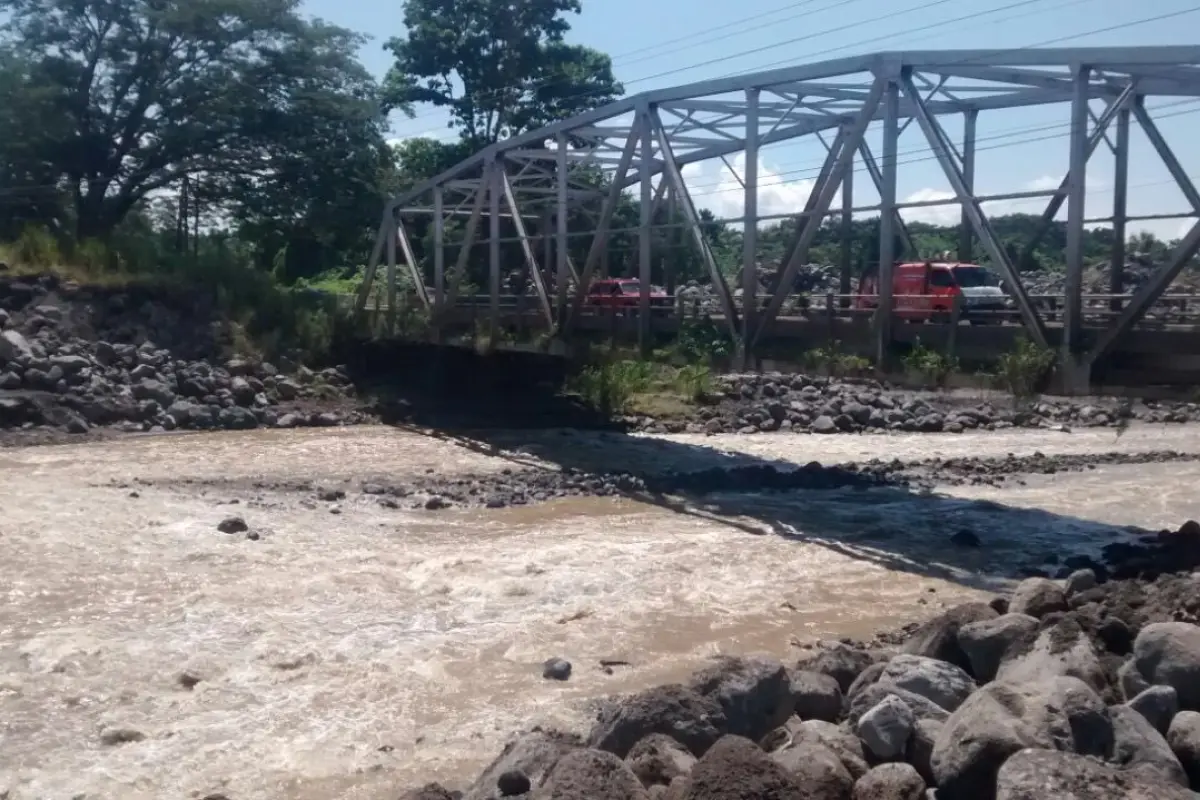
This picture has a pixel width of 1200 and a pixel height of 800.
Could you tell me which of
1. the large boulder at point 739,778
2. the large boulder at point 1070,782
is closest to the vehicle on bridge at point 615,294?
the large boulder at point 739,778

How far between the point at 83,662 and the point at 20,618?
5.63 ft

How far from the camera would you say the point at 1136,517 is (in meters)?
19.1

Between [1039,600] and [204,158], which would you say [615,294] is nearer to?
[204,158]

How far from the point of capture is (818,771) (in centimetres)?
666

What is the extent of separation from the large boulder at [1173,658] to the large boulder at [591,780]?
382 centimetres

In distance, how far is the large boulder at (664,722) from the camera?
765cm

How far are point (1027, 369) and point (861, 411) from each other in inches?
575

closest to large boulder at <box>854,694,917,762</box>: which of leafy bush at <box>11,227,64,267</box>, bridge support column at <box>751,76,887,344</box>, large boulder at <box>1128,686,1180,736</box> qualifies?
large boulder at <box>1128,686,1180,736</box>

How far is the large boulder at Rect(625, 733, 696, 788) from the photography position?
705 centimetres

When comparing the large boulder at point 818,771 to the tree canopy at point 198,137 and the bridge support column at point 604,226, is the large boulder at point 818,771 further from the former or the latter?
the tree canopy at point 198,137

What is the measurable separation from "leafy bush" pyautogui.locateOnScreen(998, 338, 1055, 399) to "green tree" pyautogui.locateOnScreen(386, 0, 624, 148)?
1352 inches

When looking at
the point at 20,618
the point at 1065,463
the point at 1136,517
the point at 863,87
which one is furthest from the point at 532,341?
the point at 20,618

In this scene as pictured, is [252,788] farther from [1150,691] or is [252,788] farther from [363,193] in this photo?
[363,193]

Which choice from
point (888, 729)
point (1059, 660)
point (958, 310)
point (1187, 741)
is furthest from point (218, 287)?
point (1187, 741)
